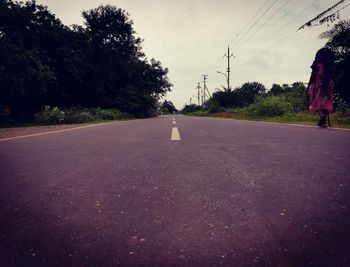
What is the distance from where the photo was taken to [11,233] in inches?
86.2

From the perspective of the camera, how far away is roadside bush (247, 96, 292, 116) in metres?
21.7

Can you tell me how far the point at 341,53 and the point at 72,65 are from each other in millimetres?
21460

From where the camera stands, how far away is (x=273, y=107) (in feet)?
72.6

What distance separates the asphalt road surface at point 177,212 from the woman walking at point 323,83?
6.89 m

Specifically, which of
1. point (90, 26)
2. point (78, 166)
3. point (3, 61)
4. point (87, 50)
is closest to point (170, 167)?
point (78, 166)

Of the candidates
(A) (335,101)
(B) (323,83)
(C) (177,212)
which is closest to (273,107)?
(A) (335,101)

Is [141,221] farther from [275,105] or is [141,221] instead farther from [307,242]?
[275,105]

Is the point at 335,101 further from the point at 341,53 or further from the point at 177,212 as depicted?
the point at 177,212

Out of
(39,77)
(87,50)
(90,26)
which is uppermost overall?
(90,26)

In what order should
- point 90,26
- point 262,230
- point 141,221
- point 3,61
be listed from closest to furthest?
point 262,230, point 141,221, point 3,61, point 90,26

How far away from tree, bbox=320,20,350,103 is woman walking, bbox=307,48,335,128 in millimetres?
8707

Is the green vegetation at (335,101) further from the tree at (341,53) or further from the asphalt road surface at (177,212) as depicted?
the asphalt road surface at (177,212)

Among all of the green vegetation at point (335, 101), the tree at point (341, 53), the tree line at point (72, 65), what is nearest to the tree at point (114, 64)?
the tree line at point (72, 65)

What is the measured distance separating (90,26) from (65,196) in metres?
39.3
